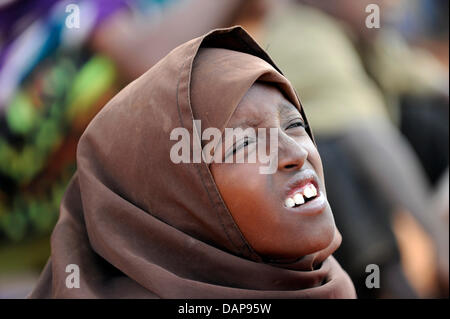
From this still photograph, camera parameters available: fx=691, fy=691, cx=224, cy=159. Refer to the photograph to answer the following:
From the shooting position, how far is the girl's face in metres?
2.01

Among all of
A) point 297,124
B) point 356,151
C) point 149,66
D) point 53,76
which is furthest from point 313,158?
point 53,76

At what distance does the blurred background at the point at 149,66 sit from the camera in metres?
4.25

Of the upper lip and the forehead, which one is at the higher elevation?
the forehead

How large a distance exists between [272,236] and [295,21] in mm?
2882

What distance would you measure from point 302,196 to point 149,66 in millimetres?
2510

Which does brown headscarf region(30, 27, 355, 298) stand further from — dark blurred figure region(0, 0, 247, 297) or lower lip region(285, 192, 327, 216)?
dark blurred figure region(0, 0, 247, 297)

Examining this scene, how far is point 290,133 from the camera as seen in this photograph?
7.05 ft

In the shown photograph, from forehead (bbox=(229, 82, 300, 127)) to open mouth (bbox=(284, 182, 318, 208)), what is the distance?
232 mm

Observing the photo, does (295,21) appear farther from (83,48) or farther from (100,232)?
(100,232)

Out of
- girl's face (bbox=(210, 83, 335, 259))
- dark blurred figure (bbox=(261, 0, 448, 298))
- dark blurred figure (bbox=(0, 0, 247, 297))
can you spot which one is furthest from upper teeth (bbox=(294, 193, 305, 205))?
dark blurred figure (bbox=(0, 0, 247, 297))

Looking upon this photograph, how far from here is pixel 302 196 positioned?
6.71 ft

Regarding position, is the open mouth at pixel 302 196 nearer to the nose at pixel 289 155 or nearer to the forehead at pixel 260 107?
the nose at pixel 289 155

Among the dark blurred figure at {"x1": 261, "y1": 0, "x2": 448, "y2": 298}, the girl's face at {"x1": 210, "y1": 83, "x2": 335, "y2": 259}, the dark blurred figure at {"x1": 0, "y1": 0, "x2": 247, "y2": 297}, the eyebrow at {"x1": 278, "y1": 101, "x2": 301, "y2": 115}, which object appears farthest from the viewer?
the dark blurred figure at {"x1": 0, "y1": 0, "x2": 247, "y2": 297}

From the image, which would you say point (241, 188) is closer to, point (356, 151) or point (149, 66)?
point (356, 151)
